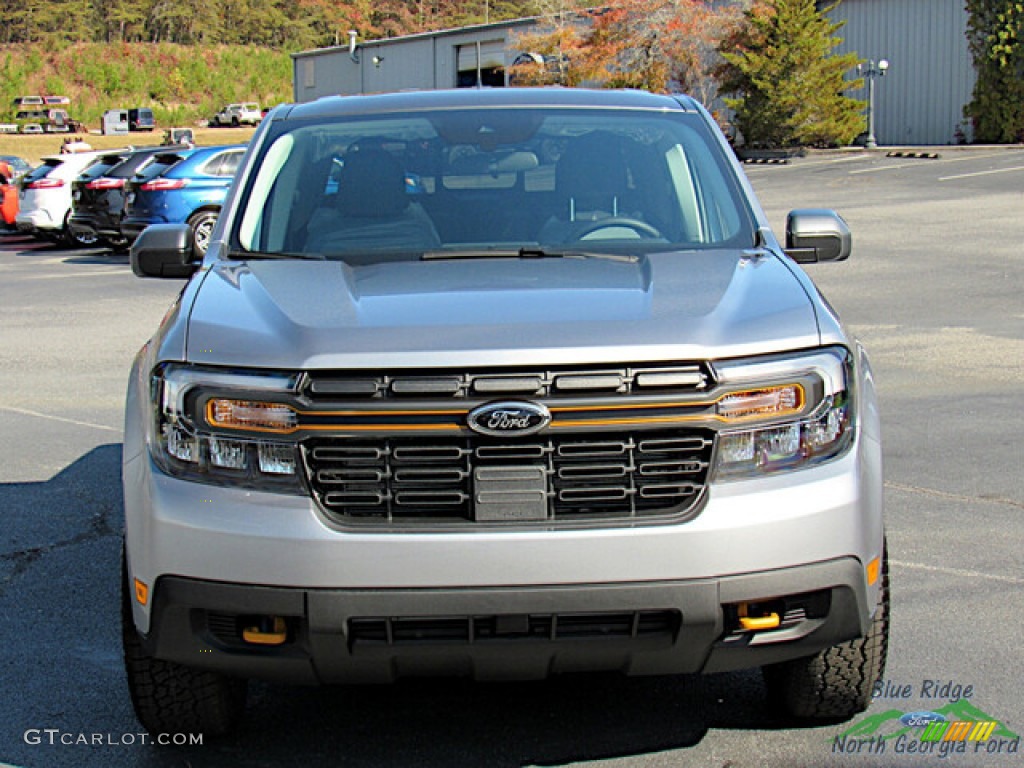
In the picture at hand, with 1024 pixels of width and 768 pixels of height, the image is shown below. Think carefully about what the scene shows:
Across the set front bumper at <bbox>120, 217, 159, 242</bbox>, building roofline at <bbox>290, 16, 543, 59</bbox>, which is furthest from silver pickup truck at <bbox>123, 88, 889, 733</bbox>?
building roofline at <bbox>290, 16, 543, 59</bbox>

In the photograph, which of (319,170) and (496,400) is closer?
(496,400)

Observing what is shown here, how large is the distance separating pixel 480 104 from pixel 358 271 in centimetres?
135

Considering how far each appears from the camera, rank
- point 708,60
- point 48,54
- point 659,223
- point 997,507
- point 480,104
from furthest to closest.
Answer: point 48,54
point 708,60
point 997,507
point 480,104
point 659,223

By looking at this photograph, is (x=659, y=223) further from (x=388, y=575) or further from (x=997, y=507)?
(x=997, y=507)

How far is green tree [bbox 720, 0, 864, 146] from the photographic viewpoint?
44000mm

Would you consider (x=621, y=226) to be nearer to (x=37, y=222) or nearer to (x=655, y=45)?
(x=37, y=222)

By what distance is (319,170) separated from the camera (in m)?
4.88

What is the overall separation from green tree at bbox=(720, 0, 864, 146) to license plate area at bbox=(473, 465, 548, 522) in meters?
42.4

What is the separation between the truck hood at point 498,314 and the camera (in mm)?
3281

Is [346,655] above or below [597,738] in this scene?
above

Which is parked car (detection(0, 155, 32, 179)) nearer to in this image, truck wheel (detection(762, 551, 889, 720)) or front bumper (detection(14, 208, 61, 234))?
front bumper (detection(14, 208, 61, 234))

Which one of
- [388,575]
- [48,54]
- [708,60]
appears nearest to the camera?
[388,575]

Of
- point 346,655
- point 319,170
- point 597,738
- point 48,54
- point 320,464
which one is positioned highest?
point 48,54

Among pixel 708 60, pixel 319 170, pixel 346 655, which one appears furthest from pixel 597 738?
pixel 708 60
